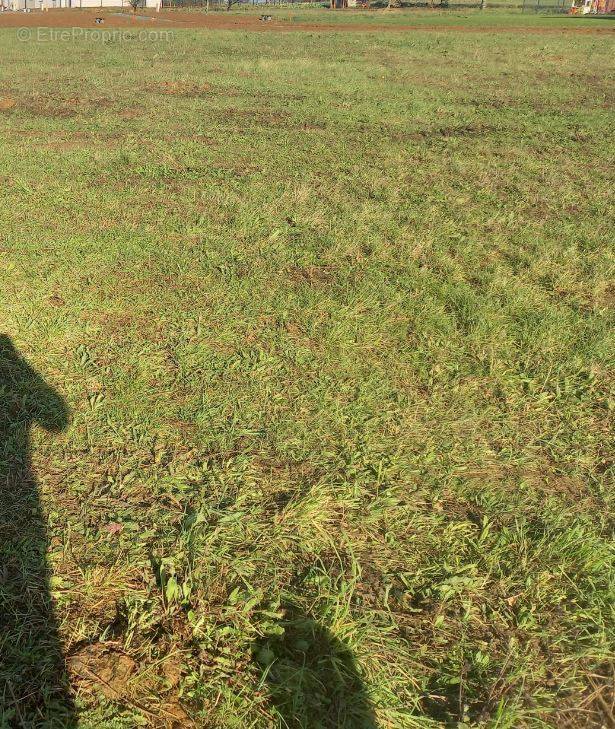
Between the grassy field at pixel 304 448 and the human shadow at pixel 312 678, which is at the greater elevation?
the grassy field at pixel 304 448

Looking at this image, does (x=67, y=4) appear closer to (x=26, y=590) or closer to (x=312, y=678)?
(x=26, y=590)

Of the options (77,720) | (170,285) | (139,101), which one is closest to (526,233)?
(170,285)

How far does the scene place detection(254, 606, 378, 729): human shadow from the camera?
1.71 metres

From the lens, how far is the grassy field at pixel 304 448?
5.98ft

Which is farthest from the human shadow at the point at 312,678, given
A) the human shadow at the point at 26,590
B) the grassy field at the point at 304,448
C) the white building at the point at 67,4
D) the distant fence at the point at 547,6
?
the white building at the point at 67,4

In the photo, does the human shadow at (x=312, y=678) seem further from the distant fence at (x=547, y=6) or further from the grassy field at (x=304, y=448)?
the distant fence at (x=547, y=6)

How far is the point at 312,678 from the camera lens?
1804mm

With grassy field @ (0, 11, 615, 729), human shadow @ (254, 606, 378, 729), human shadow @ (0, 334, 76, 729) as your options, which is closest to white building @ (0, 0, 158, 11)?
grassy field @ (0, 11, 615, 729)

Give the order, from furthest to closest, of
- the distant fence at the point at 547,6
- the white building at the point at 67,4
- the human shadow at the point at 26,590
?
the white building at the point at 67,4, the distant fence at the point at 547,6, the human shadow at the point at 26,590

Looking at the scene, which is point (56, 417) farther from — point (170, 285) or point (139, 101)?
point (139, 101)

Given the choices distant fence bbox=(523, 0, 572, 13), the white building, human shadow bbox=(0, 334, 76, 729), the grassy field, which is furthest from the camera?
the white building

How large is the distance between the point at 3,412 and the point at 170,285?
1697mm

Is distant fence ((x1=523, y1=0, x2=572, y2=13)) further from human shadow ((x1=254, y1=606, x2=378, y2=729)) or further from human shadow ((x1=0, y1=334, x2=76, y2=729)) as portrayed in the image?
human shadow ((x1=254, y1=606, x2=378, y2=729))

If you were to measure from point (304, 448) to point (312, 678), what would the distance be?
113cm
